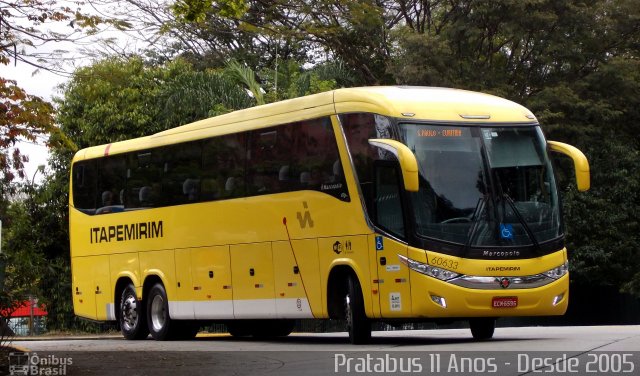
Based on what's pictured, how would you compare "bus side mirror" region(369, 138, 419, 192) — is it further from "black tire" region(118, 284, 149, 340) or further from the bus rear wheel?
"black tire" region(118, 284, 149, 340)

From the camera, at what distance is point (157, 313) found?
23.8m

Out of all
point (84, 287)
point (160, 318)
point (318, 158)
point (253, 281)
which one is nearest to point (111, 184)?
point (84, 287)

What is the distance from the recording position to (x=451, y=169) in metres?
18.1

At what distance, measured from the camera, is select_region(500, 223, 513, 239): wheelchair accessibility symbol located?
59.0 feet

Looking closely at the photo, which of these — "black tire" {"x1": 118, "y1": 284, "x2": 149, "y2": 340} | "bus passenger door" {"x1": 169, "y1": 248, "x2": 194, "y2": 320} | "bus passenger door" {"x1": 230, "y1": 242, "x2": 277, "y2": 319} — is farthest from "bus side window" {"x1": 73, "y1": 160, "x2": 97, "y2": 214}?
"bus passenger door" {"x1": 230, "y1": 242, "x2": 277, "y2": 319}

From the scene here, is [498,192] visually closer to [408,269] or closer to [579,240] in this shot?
[408,269]

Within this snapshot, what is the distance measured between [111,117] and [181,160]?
62.0 feet

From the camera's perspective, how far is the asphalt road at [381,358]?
13258mm

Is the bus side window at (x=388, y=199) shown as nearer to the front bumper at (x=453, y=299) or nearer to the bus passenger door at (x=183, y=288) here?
the front bumper at (x=453, y=299)

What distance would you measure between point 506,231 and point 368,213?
6.30 feet

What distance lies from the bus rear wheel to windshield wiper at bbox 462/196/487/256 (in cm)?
746

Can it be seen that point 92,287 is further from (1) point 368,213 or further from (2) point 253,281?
(1) point 368,213

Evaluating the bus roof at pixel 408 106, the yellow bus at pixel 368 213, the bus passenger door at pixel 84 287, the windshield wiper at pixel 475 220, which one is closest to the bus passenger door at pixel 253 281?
the yellow bus at pixel 368 213

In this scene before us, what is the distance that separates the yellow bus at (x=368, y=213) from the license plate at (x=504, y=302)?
0.10ft
